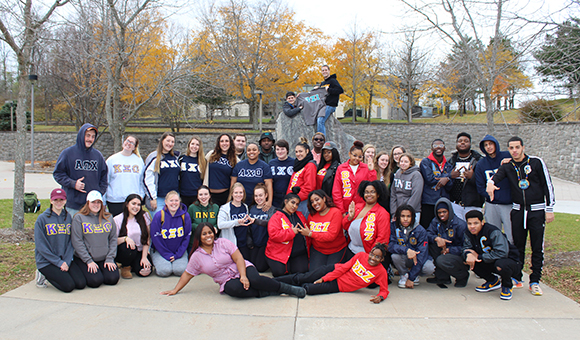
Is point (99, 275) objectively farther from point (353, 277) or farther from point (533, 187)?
point (533, 187)

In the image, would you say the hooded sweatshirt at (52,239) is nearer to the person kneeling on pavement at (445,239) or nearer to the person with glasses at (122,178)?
the person with glasses at (122,178)

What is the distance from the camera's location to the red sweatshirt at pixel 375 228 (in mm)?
4523

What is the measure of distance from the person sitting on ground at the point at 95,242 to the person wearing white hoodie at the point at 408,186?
3.48 meters

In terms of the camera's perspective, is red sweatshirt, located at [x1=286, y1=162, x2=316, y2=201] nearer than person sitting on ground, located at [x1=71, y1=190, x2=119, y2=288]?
No

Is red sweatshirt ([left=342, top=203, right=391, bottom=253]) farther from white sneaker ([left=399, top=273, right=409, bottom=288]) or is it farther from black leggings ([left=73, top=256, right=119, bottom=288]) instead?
black leggings ([left=73, top=256, right=119, bottom=288])

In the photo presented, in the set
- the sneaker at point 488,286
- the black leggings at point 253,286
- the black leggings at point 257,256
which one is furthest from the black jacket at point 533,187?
the black leggings at point 257,256

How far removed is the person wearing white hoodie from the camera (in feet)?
16.4

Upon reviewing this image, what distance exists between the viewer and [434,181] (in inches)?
203

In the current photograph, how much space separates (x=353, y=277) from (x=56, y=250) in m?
3.27

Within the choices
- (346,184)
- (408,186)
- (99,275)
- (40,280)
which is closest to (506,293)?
(408,186)

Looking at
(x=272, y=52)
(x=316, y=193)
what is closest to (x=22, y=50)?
(x=316, y=193)

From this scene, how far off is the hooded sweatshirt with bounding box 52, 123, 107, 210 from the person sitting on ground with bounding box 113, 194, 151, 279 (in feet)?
1.80

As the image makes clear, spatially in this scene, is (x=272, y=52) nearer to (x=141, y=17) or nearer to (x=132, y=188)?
(x=141, y=17)

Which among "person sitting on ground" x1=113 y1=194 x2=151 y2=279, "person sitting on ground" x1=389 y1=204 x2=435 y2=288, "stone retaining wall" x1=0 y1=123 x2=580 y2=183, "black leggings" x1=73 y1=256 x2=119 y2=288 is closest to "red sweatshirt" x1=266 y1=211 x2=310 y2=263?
"person sitting on ground" x1=389 y1=204 x2=435 y2=288
